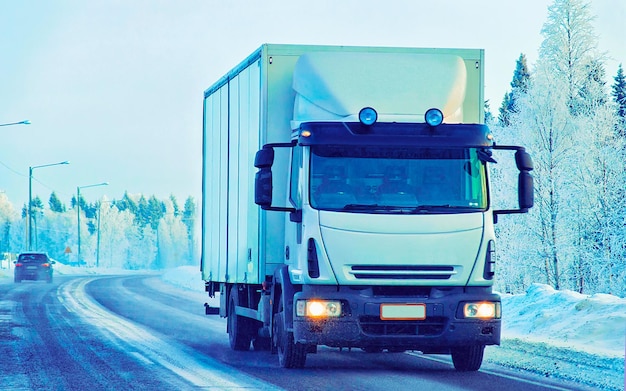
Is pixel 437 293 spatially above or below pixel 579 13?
below

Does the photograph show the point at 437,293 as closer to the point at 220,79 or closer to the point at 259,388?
the point at 259,388

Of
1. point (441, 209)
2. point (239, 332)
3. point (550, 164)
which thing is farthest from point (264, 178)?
point (550, 164)

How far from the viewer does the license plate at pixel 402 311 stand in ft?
36.6

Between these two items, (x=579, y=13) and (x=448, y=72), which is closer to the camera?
(x=448, y=72)

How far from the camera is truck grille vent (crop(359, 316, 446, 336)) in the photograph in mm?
11195

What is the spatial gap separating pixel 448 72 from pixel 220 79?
467 centimetres

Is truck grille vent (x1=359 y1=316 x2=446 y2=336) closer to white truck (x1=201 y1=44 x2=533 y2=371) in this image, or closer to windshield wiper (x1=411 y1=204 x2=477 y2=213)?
white truck (x1=201 y1=44 x2=533 y2=371)

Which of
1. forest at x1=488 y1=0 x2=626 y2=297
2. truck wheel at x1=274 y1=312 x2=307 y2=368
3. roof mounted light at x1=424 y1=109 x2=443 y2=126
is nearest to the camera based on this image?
roof mounted light at x1=424 y1=109 x2=443 y2=126

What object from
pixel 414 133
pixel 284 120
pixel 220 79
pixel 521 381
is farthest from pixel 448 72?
pixel 220 79

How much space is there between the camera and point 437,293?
1125cm

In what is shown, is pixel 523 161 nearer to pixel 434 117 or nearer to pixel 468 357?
pixel 434 117

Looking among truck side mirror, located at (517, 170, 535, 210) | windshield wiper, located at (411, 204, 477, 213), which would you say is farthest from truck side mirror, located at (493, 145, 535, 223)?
windshield wiper, located at (411, 204, 477, 213)

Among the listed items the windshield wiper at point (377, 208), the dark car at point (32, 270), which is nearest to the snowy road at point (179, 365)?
the windshield wiper at point (377, 208)

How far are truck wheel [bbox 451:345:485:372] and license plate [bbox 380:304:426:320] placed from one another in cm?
140
